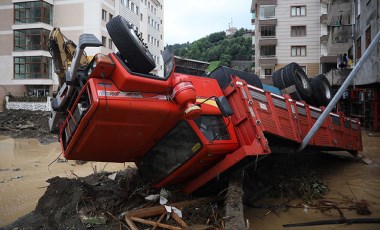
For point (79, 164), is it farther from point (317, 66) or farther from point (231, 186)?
point (317, 66)

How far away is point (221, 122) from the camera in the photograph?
5398 mm

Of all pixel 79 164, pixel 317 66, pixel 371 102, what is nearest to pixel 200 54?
pixel 317 66

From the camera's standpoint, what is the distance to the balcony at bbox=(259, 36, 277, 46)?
126ft

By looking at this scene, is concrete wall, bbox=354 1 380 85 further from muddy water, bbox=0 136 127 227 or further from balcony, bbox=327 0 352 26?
muddy water, bbox=0 136 127 227

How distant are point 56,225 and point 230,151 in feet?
10.0

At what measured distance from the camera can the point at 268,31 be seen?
3950 centimetres

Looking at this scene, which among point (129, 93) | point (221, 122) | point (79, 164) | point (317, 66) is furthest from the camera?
point (317, 66)

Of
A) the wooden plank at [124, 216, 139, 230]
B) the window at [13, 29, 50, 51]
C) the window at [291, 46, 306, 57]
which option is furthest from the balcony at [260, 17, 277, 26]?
the wooden plank at [124, 216, 139, 230]

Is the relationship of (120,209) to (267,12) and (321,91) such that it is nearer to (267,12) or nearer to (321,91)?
(321,91)

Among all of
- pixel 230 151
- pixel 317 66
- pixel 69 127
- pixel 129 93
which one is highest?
pixel 317 66

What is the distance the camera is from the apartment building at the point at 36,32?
32.1m

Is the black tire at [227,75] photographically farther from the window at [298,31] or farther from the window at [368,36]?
the window at [298,31]

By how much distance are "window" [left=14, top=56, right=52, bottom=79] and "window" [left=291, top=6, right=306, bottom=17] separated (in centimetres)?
2827

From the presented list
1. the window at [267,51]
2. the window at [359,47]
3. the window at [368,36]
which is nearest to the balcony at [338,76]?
the window at [359,47]
